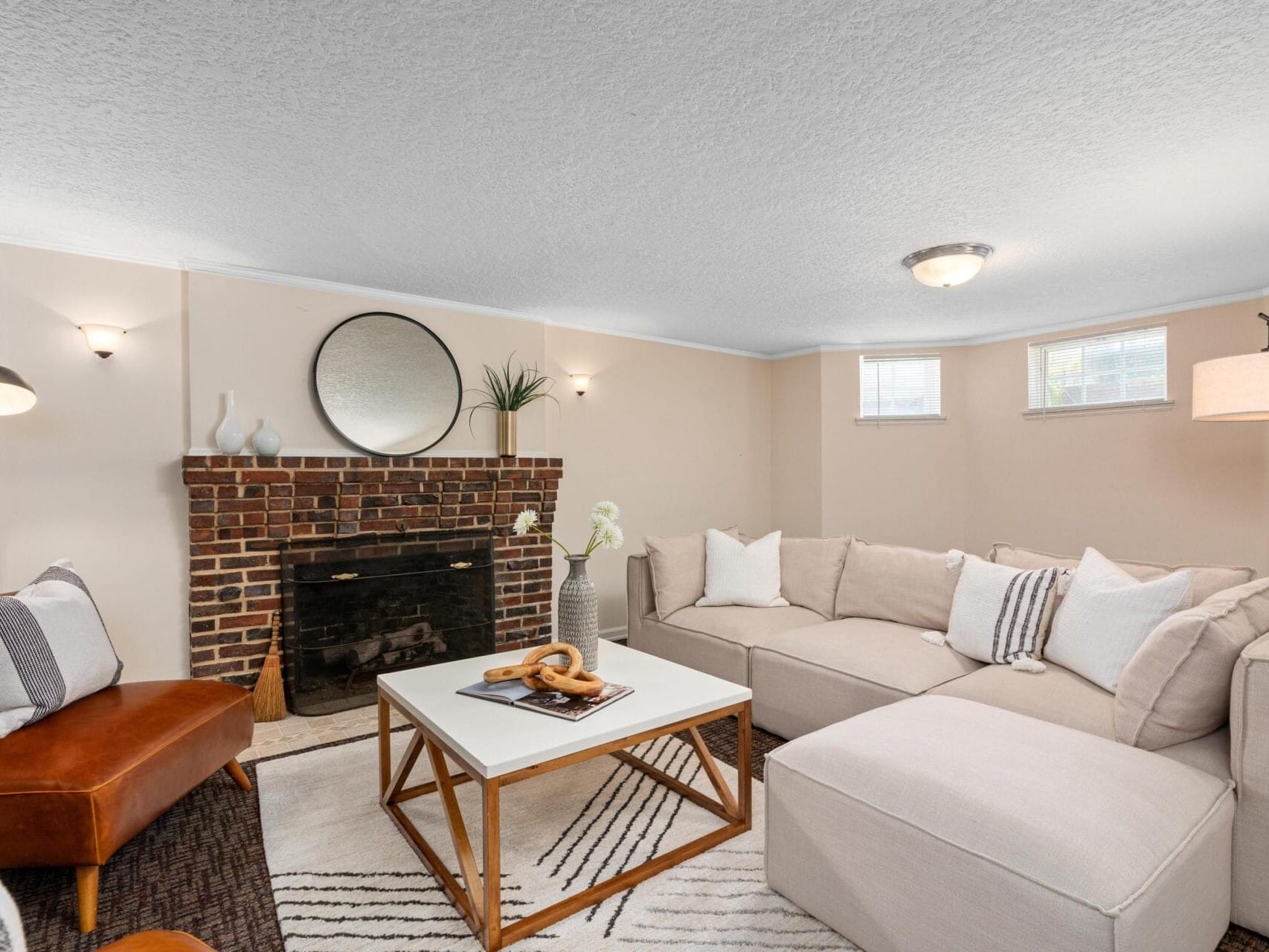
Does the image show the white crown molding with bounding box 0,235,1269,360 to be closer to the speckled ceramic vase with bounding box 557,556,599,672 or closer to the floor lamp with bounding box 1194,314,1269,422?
the floor lamp with bounding box 1194,314,1269,422

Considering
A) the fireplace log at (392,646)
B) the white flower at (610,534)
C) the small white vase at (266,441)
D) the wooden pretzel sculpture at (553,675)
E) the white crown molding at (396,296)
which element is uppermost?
the white crown molding at (396,296)

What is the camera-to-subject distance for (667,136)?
2.12 m

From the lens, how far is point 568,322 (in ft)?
15.3

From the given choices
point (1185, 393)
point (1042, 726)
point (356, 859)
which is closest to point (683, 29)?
point (1042, 726)

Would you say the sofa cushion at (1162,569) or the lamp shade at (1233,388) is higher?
the lamp shade at (1233,388)

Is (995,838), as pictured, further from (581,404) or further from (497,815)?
(581,404)

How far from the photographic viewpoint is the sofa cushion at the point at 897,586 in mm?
3227

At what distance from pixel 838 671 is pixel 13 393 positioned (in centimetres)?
313

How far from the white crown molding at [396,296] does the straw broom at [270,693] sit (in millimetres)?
1875

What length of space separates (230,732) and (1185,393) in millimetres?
5200

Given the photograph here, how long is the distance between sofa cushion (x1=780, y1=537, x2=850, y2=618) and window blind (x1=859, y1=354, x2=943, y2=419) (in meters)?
2.01

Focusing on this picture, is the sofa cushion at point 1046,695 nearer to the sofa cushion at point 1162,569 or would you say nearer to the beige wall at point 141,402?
the sofa cushion at point 1162,569

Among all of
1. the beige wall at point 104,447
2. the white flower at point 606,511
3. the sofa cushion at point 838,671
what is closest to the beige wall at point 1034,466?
the sofa cushion at point 838,671

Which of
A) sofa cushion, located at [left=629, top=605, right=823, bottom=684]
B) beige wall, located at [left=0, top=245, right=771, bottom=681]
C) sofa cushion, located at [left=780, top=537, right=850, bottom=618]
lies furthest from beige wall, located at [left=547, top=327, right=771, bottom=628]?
sofa cushion, located at [left=780, top=537, right=850, bottom=618]
